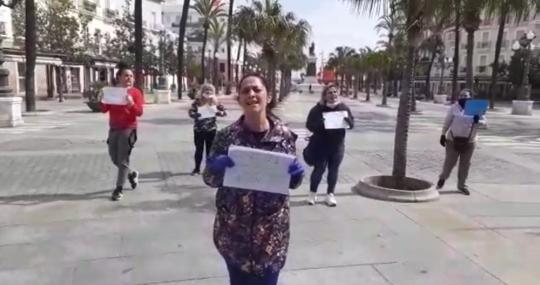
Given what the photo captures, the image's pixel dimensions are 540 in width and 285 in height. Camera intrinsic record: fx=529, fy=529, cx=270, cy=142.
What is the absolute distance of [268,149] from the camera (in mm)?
2859

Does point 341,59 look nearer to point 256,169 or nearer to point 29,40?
point 29,40

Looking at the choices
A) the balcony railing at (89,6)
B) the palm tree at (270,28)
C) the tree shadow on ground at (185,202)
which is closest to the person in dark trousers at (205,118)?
the tree shadow on ground at (185,202)

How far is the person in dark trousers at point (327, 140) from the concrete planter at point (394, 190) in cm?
75

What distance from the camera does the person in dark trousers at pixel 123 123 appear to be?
695 cm

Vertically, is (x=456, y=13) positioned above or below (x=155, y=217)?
above

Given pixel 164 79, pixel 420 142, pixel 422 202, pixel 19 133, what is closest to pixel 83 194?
pixel 422 202

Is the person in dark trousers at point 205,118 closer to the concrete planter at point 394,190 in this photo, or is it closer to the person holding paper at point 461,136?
the concrete planter at point 394,190

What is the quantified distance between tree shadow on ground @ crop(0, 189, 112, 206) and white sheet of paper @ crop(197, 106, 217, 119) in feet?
6.83

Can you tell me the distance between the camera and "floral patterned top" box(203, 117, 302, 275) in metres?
2.86

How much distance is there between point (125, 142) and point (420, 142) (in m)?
9.87

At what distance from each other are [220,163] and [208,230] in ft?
9.94

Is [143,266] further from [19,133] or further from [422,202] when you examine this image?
[19,133]

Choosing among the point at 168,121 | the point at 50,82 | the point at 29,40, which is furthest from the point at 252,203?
the point at 50,82

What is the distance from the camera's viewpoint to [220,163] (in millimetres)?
2830
